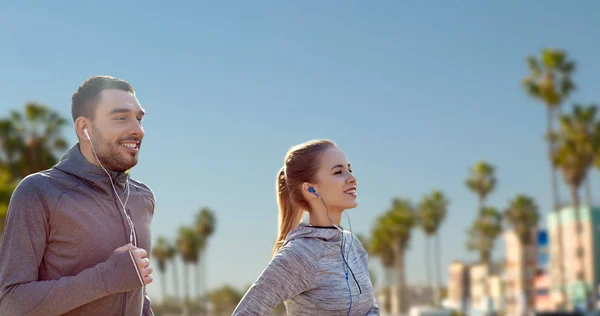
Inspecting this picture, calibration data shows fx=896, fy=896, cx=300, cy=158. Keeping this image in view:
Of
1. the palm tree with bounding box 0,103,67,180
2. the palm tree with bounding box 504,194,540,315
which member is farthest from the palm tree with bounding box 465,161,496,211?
the palm tree with bounding box 0,103,67,180

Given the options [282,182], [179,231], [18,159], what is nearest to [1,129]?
[18,159]

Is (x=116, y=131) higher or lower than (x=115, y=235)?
higher

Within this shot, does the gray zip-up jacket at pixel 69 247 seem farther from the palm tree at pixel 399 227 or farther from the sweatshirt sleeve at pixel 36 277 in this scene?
the palm tree at pixel 399 227

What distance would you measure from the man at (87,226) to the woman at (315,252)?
60 centimetres

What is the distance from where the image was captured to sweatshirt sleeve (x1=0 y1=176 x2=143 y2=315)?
3.12 m

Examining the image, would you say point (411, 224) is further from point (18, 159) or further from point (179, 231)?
point (18, 159)

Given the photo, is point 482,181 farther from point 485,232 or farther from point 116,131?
point 116,131

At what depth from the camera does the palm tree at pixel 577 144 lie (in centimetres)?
5772

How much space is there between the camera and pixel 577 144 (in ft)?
194

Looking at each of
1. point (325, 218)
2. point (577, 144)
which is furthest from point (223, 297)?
point (325, 218)

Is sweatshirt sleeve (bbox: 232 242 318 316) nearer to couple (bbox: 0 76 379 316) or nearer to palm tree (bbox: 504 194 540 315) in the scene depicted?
couple (bbox: 0 76 379 316)

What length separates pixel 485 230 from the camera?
308 feet

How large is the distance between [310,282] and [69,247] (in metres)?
1.14

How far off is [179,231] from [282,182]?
98.7 metres
